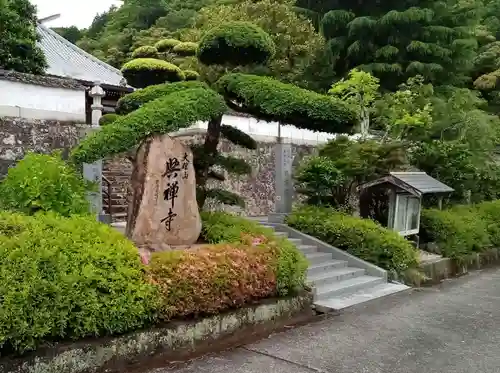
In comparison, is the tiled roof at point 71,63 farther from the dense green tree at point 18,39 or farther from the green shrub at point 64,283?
the green shrub at point 64,283

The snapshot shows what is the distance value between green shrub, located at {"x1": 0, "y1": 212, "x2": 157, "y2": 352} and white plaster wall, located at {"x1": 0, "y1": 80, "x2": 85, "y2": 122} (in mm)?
5577

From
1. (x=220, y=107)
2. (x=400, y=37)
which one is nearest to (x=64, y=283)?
(x=220, y=107)

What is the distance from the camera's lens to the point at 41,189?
5.96 metres

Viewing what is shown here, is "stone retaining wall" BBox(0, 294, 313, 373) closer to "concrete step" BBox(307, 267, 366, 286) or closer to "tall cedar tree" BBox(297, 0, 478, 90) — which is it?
"concrete step" BBox(307, 267, 366, 286)

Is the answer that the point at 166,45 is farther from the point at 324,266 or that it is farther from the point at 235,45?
the point at 324,266

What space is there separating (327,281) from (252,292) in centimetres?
297

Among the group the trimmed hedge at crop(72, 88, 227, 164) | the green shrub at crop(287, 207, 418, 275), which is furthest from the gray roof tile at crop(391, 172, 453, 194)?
the trimmed hedge at crop(72, 88, 227, 164)

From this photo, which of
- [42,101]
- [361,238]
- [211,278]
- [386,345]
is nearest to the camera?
[211,278]

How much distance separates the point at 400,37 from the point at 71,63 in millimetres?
12815

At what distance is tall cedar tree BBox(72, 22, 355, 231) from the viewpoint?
249 inches

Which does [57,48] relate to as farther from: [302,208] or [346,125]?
[346,125]

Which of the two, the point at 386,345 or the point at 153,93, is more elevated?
the point at 153,93

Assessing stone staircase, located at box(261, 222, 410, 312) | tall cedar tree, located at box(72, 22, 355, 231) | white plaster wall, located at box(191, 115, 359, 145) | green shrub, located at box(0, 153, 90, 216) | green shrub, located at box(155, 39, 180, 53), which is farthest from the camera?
green shrub, located at box(155, 39, 180, 53)

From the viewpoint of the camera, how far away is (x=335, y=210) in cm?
1179
